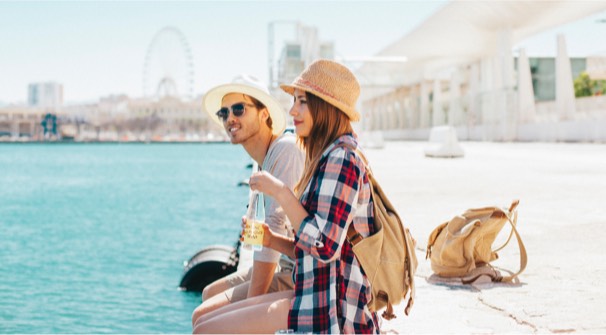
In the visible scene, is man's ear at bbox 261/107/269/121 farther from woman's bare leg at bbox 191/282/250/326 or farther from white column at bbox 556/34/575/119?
white column at bbox 556/34/575/119

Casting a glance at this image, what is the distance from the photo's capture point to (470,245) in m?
4.71

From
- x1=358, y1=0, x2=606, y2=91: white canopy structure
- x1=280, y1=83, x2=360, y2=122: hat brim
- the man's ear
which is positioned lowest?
x1=280, y1=83, x2=360, y2=122: hat brim

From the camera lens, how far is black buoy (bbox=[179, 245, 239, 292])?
926 cm

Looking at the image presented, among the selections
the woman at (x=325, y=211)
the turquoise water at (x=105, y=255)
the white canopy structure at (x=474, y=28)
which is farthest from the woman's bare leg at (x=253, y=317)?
the white canopy structure at (x=474, y=28)

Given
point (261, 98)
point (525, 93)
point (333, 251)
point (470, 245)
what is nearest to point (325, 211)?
point (333, 251)

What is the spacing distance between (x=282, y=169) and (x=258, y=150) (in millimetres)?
377

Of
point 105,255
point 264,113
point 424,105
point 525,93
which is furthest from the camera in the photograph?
point 424,105

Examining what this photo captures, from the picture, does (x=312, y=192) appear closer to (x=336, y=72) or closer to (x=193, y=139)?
(x=336, y=72)

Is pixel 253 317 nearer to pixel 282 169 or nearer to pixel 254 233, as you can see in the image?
pixel 254 233

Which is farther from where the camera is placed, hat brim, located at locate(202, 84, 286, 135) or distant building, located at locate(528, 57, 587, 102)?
distant building, located at locate(528, 57, 587, 102)

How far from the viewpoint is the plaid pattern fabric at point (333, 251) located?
2.39 metres

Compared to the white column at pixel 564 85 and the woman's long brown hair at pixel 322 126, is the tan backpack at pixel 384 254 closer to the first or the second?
the woman's long brown hair at pixel 322 126

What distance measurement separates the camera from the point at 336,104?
2547 millimetres

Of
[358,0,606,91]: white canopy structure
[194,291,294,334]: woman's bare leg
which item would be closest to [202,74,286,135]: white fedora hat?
[194,291,294,334]: woman's bare leg
